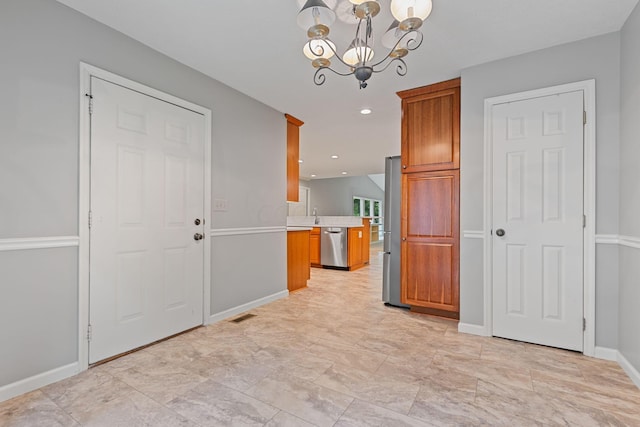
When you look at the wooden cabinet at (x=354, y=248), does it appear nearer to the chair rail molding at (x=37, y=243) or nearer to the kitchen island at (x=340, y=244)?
the kitchen island at (x=340, y=244)

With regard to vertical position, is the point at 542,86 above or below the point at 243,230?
above

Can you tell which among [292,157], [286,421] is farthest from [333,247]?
[286,421]

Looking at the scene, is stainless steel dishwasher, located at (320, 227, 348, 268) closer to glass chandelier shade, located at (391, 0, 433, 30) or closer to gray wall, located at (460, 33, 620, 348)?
gray wall, located at (460, 33, 620, 348)

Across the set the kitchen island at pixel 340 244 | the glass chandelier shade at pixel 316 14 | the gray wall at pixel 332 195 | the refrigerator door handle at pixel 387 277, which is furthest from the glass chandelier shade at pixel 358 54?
the gray wall at pixel 332 195

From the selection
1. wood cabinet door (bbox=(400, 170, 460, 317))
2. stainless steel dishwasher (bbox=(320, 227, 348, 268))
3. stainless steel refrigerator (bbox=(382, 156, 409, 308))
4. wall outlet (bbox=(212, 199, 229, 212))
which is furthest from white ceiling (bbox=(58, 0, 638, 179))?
stainless steel dishwasher (bbox=(320, 227, 348, 268))

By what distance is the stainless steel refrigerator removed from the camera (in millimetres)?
3590

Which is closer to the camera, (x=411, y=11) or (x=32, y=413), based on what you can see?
(x=411, y=11)

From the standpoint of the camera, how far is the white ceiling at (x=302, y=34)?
1989 mm

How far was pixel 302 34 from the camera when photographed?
229cm

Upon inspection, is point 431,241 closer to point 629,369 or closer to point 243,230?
point 629,369

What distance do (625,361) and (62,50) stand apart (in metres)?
4.30

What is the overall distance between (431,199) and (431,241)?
17.3 inches

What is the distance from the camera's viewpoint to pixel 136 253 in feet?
7.78

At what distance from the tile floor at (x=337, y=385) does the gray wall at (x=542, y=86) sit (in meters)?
0.42
